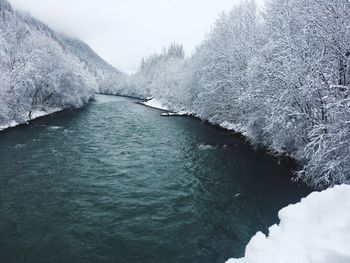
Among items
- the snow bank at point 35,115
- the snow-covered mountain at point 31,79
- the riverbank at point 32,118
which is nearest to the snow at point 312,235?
the snow-covered mountain at point 31,79

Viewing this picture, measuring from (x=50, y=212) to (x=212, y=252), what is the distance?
866cm

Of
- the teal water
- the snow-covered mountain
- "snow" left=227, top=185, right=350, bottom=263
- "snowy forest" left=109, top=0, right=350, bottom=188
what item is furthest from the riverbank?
"snow" left=227, top=185, right=350, bottom=263

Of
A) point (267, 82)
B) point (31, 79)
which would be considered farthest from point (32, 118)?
point (267, 82)

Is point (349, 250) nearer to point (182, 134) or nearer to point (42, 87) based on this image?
point (182, 134)

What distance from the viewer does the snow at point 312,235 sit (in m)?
6.20

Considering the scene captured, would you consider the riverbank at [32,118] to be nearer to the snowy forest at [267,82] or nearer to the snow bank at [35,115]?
the snow bank at [35,115]

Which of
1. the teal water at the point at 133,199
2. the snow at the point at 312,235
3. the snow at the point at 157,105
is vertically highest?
the snow at the point at 157,105

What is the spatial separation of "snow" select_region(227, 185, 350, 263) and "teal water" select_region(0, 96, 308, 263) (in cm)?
544

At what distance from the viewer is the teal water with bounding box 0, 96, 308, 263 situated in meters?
12.8

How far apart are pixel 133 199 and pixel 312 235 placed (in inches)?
480

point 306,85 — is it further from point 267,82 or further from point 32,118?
point 32,118

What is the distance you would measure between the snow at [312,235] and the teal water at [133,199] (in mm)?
5443

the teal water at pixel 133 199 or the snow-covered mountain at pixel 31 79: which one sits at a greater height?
the snow-covered mountain at pixel 31 79

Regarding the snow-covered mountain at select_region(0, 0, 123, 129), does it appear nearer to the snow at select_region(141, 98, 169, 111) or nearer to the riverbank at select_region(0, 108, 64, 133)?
the riverbank at select_region(0, 108, 64, 133)
